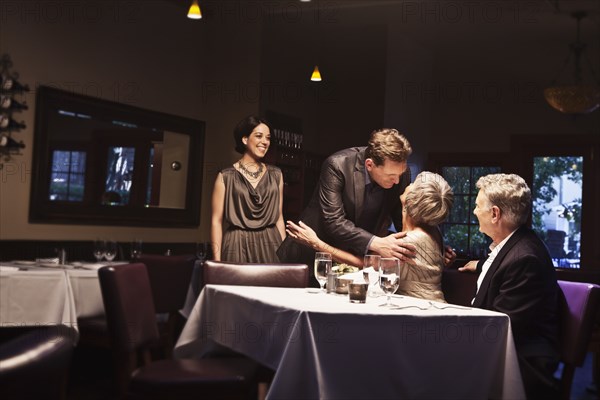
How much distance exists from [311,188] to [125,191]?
7.98ft

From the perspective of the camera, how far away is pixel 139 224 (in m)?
7.16

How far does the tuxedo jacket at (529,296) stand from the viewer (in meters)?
2.50

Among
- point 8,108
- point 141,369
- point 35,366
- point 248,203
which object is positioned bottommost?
point 141,369

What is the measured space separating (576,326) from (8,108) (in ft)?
15.6

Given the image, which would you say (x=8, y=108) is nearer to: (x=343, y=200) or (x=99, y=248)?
(x=99, y=248)

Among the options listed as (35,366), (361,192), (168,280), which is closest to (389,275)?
(361,192)

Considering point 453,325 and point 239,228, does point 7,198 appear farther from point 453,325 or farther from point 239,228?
point 453,325

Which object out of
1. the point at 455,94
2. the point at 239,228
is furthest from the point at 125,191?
the point at 455,94

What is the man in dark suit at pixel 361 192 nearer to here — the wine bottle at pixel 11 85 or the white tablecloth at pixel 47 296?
the white tablecloth at pixel 47 296

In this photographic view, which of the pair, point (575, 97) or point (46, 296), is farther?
point (575, 97)

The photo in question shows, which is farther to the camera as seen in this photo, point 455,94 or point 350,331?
point 455,94

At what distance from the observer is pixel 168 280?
4.60 metres

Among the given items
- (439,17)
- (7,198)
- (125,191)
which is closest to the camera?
(7,198)

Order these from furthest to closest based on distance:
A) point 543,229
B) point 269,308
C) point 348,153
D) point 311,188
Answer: point 543,229
point 311,188
point 348,153
point 269,308
